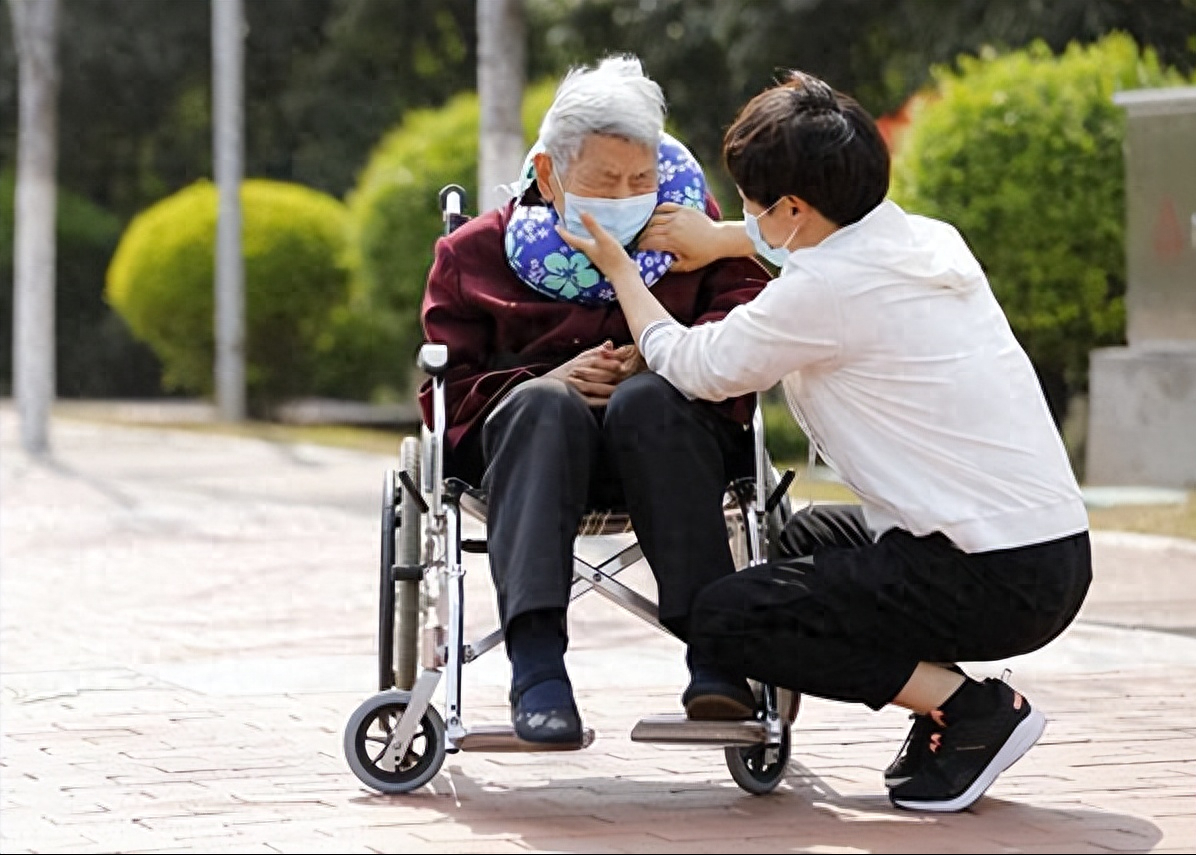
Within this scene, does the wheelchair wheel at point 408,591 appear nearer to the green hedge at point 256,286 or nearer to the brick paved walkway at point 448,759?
the brick paved walkway at point 448,759

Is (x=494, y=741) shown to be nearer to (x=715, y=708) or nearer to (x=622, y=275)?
(x=715, y=708)

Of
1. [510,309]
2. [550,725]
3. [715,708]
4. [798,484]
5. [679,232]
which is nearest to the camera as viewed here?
[550,725]

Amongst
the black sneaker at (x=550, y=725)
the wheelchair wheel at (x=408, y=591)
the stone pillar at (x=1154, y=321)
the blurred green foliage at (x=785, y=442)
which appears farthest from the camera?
the blurred green foliage at (x=785, y=442)

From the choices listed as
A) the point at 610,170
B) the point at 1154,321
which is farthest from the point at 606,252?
the point at 1154,321

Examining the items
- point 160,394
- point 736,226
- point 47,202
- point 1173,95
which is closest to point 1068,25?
point 1173,95

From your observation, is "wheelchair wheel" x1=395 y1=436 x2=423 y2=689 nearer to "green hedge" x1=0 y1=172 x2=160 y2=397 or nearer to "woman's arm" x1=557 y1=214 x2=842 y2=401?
"woman's arm" x1=557 y1=214 x2=842 y2=401

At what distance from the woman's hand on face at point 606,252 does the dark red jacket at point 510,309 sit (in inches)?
10.7

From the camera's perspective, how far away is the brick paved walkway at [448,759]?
4590 millimetres

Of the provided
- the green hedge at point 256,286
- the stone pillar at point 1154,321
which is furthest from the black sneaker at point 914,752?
the green hedge at point 256,286

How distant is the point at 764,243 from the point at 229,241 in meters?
15.4

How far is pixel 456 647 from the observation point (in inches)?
187

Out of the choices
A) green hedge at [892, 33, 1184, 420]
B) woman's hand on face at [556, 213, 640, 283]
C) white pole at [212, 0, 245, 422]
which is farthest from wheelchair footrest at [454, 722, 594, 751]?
white pole at [212, 0, 245, 422]

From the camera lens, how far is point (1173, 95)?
12.3 meters

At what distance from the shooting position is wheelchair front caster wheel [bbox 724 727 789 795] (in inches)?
194
